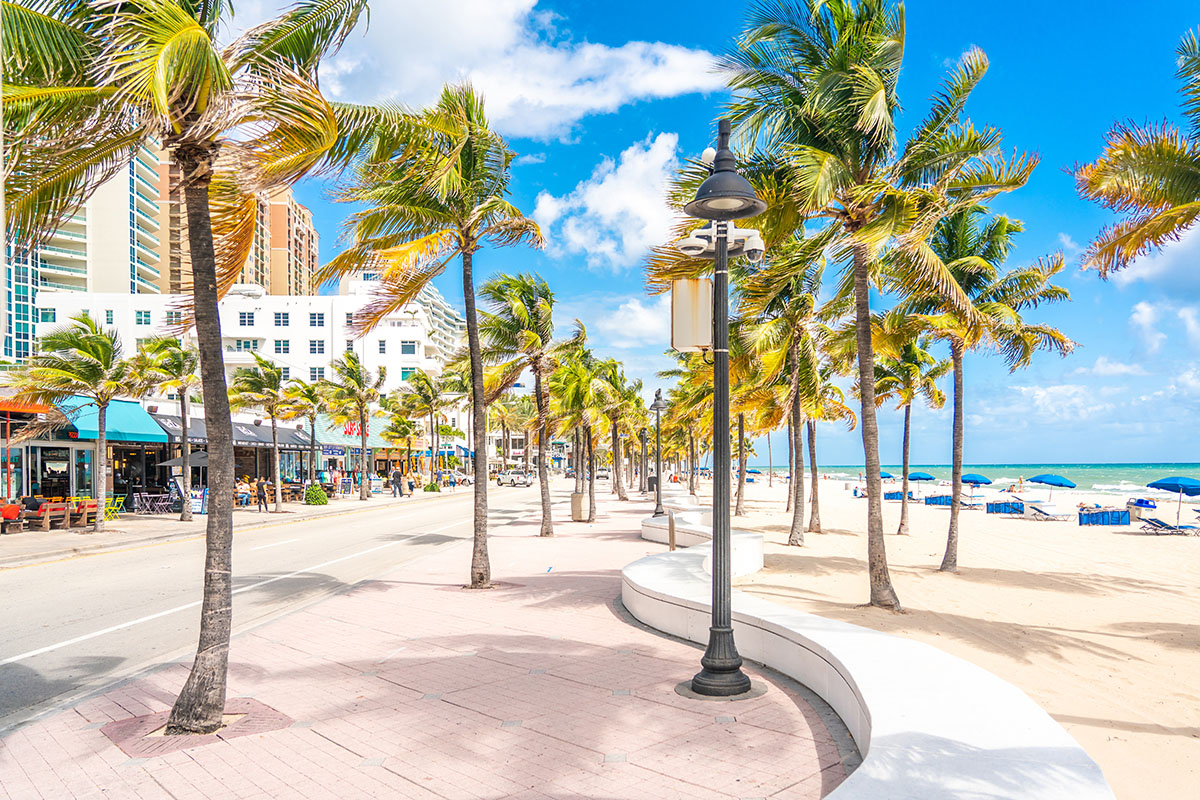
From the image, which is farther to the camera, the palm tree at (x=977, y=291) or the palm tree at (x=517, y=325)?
the palm tree at (x=517, y=325)

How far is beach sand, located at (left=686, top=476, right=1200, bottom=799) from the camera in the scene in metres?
6.40

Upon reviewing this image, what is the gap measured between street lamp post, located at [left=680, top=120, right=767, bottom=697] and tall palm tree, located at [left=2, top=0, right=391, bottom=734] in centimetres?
339

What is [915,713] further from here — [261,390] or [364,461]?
[364,461]

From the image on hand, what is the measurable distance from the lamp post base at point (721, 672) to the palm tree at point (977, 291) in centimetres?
985

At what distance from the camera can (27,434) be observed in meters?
23.8

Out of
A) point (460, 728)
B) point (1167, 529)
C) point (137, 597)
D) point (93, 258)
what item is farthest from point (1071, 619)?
point (93, 258)

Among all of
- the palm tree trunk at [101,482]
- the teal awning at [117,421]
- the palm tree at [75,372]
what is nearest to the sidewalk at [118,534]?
the palm tree trunk at [101,482]

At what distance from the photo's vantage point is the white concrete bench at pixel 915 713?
4.48 metres

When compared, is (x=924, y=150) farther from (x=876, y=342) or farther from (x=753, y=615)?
(x=753, y=615)

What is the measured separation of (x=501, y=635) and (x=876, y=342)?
410 inches

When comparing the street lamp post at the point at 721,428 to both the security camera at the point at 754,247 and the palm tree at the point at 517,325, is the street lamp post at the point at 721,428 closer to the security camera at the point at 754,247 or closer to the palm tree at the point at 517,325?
the security camera at the point at 754,247

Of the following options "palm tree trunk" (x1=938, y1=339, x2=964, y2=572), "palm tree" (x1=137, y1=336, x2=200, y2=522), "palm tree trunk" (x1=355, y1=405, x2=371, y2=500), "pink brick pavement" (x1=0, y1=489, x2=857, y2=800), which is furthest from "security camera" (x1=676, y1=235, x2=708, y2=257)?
"palm tree trunk" (x1=355, y1=405, x2=371, y2=500)

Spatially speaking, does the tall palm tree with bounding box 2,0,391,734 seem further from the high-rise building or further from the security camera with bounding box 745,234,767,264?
the high-rise building

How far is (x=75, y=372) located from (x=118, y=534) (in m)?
4.66
